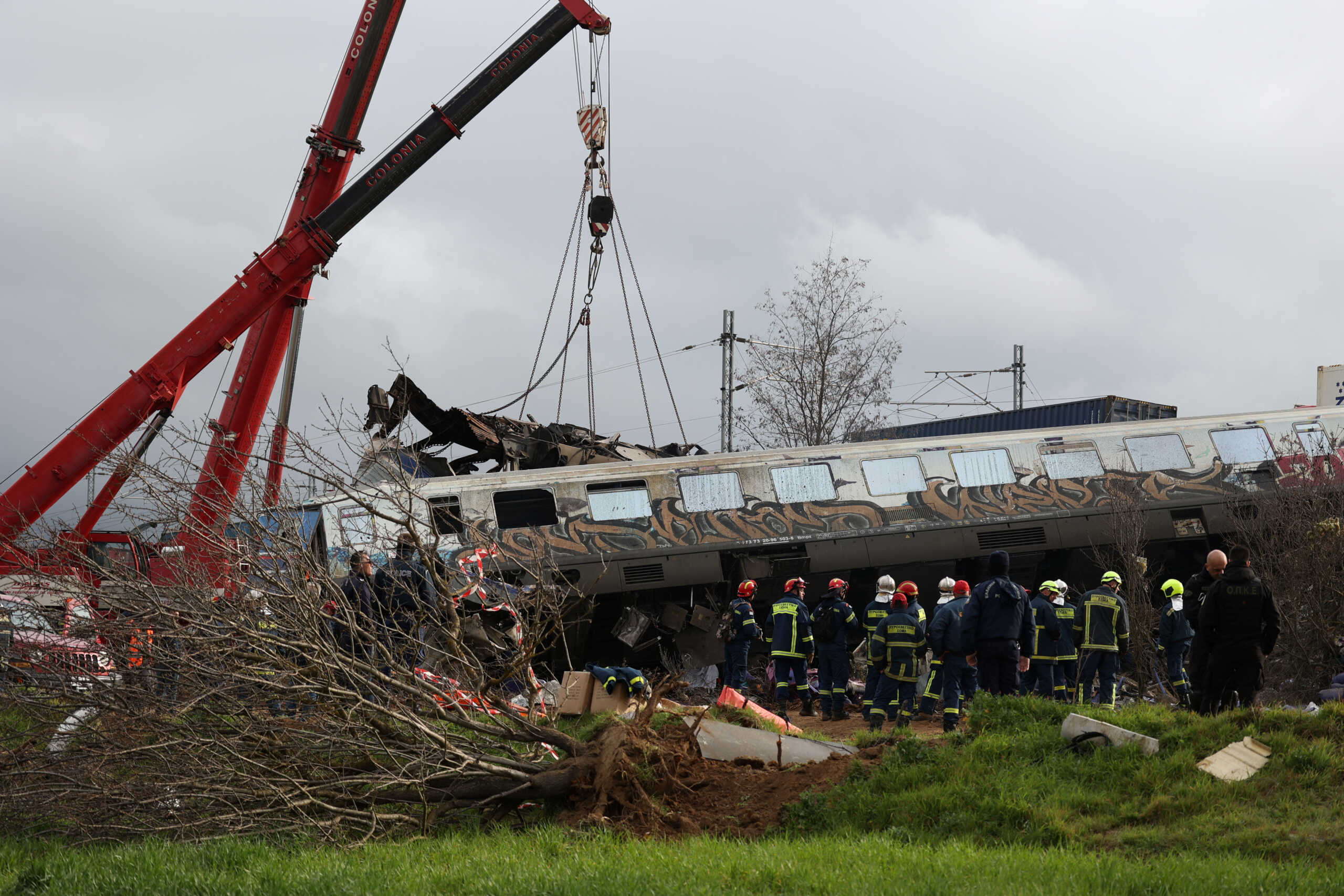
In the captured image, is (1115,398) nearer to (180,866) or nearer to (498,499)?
(498,499)

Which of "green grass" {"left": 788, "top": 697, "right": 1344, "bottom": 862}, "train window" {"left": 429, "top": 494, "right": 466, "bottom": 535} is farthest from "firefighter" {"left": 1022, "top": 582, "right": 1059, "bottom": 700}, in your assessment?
"train window" {"left": 429, "top": 494, "right": 466, "bottom": 535}

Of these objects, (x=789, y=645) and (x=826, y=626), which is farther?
(x=826, y=626)

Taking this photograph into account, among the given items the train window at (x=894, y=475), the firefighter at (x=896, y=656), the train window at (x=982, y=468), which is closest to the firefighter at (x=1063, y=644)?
the firefighter at (x=896, y=656)

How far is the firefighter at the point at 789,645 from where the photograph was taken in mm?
12422

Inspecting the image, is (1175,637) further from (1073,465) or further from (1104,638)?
(1073,465)

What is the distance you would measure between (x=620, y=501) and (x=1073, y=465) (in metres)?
6.90

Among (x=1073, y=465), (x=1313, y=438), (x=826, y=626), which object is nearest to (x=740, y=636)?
(x=826, y=626)

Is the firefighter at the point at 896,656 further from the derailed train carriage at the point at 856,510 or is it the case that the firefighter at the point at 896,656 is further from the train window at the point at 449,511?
the train window at the point at 449,511

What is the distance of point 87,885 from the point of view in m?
5.74

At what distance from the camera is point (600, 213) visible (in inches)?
584

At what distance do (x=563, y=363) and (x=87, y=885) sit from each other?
10407 mm

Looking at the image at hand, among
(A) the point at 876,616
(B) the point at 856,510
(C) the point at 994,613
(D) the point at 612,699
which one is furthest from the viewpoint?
(B) the point at 856,510

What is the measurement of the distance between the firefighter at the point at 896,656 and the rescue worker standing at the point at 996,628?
19.9 inches

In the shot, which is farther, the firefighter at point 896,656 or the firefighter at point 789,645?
the firefighter at point 789,645
